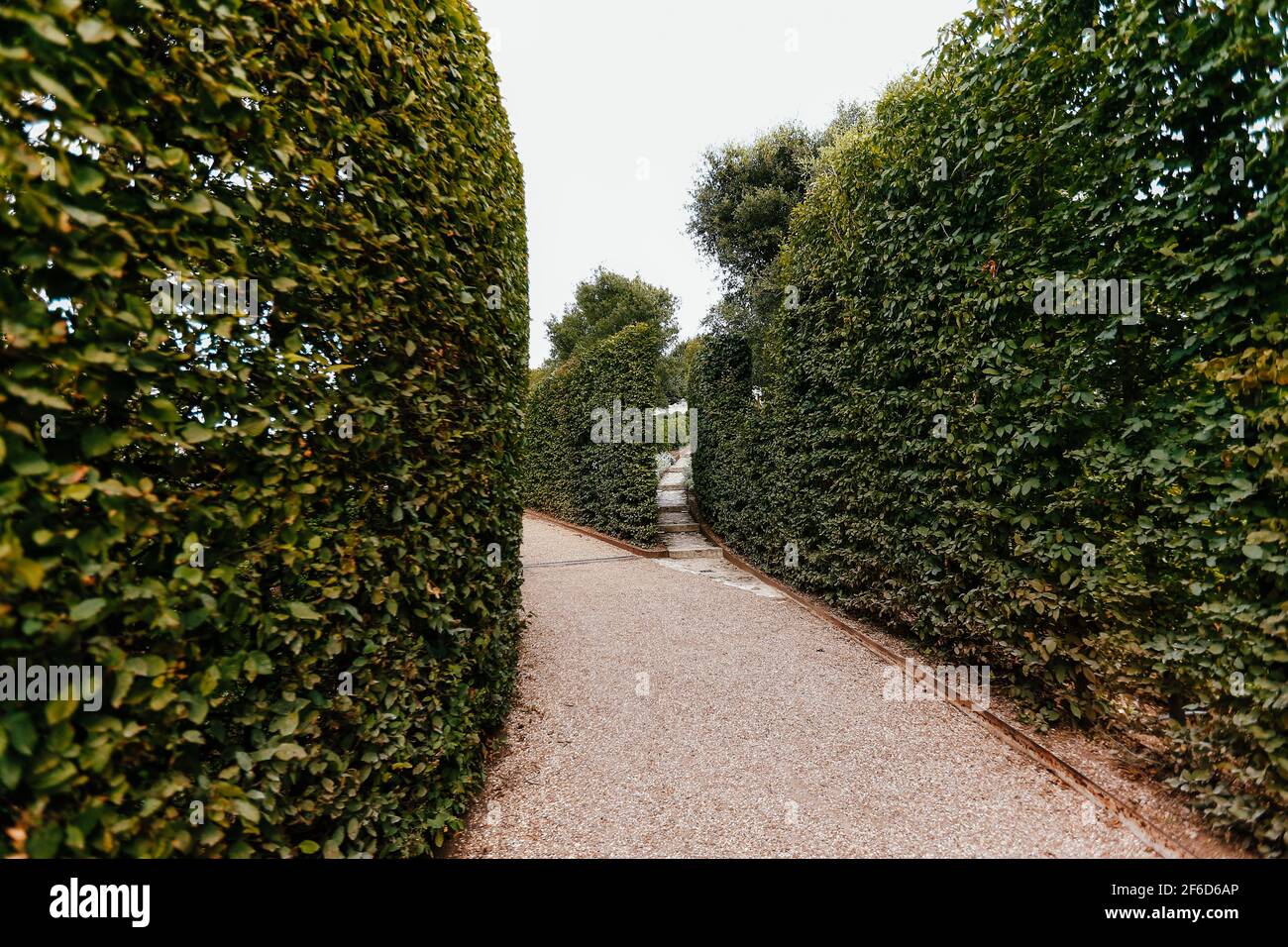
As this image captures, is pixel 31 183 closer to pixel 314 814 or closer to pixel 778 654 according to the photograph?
pixel 314 814

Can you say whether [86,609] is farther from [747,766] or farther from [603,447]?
[603,447]

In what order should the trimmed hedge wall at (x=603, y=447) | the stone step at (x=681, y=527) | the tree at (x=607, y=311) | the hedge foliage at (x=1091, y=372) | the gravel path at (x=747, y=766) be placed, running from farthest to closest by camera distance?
the tree at (x=607, y=311) → the stone step at (x=681, y=527) → the trimmed hedge wall at (x=603, y=447) → the gravel path at (x=747, y=766) → the hedge foliage at (x=1091, y=372)

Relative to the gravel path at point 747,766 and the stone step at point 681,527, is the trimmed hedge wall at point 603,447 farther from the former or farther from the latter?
the gravel path at point 747,766

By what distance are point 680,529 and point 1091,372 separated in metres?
10.3

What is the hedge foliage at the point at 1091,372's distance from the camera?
2572 mm

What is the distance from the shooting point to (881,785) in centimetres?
348

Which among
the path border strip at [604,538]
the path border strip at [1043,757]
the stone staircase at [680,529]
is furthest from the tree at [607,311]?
the path border strip at [1043,757]

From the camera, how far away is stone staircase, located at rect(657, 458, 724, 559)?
1142cm

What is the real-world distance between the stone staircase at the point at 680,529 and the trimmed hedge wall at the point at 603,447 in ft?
2.06

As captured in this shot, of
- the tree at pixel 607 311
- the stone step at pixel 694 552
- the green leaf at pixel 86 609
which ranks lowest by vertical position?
the stone step at pixel 694 552

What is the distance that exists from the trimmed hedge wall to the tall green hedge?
28.0 ft

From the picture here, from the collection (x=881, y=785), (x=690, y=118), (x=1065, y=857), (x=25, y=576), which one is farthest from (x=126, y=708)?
(x=690, y=118)

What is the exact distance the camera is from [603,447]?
12555 millimetres

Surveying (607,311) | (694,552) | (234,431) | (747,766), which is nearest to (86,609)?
(234,431)
